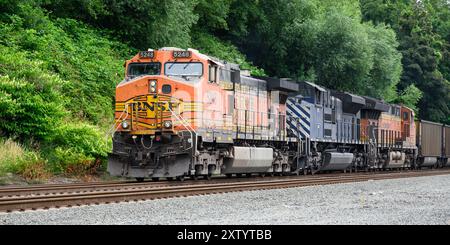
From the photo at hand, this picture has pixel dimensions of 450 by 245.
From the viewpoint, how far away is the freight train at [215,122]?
1788 centimetres

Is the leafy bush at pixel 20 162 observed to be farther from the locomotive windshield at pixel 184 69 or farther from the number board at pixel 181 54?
the number board at pixel 181 54

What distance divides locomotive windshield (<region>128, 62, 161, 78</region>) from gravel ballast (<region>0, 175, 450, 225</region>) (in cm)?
473

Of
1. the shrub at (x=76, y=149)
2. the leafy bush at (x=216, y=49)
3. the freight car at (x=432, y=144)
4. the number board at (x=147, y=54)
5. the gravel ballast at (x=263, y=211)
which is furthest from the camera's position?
the freight car at (x=432, y=144)

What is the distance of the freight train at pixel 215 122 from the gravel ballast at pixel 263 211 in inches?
132

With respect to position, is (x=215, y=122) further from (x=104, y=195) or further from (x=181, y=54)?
(x=104, y=195)

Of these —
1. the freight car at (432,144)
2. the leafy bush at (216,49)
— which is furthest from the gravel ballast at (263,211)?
the freight car at (432,144)

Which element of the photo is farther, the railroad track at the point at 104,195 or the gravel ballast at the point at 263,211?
the railroad track at the point at 104,195

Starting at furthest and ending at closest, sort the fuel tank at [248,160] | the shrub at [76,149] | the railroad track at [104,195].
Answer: the fuel tank at [248,160] < the shrub at [76,149] < the railroad track at [104,195]

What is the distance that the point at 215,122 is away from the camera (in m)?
19.0

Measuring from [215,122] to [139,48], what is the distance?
1243 centimetres

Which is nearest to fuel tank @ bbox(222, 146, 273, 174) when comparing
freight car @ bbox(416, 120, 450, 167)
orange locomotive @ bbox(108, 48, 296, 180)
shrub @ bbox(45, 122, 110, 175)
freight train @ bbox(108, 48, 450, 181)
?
freight train @ bbox(108, 48, 450, 181)

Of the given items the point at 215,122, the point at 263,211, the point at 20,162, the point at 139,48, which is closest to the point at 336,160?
the point at 215,122

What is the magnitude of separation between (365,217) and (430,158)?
2966 centimetres
